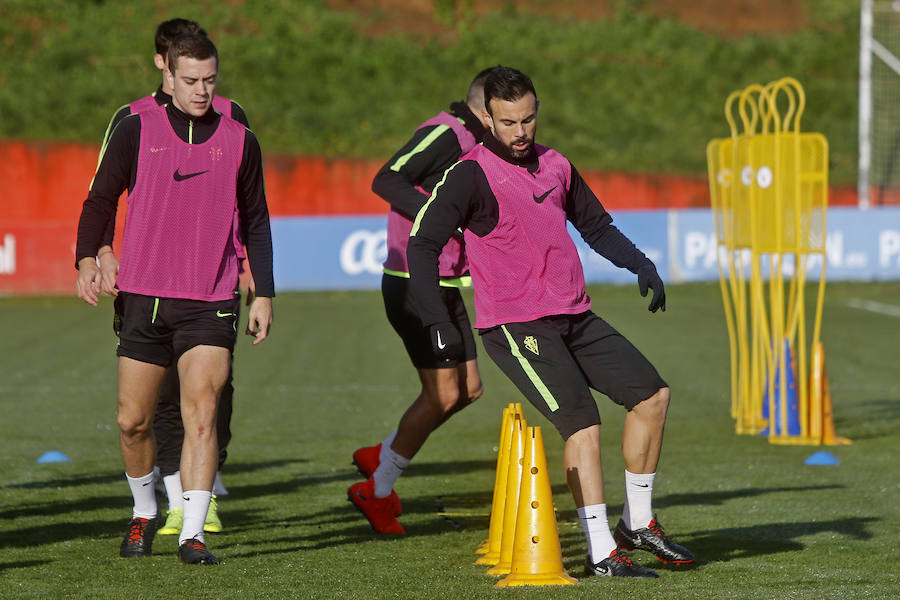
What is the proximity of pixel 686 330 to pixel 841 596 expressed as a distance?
1311cm

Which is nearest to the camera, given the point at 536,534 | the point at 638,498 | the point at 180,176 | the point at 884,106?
the point at 536,534

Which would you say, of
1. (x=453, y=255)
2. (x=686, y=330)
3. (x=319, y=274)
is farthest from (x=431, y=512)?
(x=319, y=274)

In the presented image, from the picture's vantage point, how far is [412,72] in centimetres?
3722

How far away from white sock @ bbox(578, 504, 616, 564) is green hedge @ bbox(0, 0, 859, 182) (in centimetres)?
2746

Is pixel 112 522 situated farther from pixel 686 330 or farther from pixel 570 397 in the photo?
pixel 686 330

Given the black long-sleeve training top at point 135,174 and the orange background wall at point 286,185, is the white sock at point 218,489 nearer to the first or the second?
the black long-sleeve training top at point 135,174

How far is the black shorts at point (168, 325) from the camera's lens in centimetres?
A: 573

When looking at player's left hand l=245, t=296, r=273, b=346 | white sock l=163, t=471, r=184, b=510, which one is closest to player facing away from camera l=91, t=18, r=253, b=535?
white sock l=163, t=471, r=184, b=510

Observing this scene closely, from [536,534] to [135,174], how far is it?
2.10 m

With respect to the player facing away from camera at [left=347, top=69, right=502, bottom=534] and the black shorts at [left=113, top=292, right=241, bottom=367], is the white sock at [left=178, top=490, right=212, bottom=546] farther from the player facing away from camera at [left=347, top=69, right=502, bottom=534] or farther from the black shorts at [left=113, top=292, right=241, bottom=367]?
the player facing away from camera at [left=347, top=69, right=502, bottom=534]

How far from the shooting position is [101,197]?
19.0 feet

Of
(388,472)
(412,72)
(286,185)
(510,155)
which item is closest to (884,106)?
(412,72)

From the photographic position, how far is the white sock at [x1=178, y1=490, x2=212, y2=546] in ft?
18.7

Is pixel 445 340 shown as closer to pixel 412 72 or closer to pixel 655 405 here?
pixel 655 405
